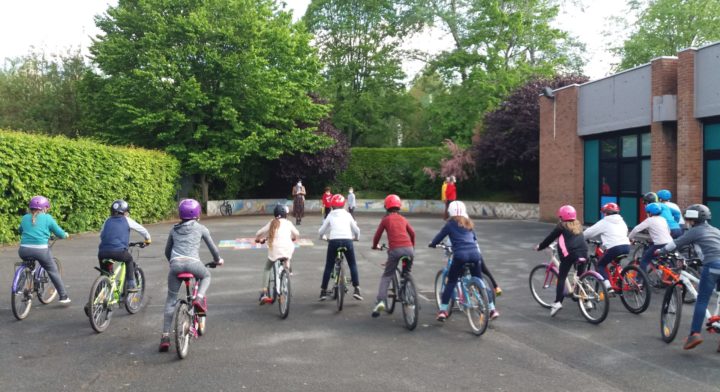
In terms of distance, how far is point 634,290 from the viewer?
854 centimetres

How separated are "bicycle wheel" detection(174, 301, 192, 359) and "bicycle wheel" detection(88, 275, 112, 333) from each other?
154 centimetres

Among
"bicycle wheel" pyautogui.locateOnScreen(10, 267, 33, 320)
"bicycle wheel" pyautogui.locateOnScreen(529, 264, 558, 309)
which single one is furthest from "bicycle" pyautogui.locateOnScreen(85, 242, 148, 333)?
"bicycle wheel" pyautogui.locateOnScreen(529, 264, 558, 309)

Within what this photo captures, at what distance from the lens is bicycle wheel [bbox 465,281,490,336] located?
23.1ft

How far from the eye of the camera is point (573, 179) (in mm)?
24047

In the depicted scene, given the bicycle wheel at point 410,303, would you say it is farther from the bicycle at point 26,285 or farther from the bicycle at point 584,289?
the bicycle at point 26,285

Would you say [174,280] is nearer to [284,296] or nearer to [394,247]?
[284,296]

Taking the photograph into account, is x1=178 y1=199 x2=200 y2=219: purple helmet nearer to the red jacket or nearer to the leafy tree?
the red jacket

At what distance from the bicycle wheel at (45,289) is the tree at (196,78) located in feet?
70.6

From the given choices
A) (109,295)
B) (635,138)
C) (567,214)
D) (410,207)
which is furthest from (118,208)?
(410,207)

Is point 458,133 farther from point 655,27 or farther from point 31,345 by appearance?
point 31,345

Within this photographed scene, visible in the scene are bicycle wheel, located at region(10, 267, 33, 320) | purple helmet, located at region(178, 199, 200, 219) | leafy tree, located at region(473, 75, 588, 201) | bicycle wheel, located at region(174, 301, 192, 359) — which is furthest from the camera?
leafy tree, located at region(473, 75, 588, 201)

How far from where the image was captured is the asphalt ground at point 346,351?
5.45 m

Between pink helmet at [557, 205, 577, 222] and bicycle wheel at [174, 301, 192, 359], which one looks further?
pink helmet at [557, 205, 577, 222]

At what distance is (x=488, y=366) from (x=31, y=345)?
498cm
